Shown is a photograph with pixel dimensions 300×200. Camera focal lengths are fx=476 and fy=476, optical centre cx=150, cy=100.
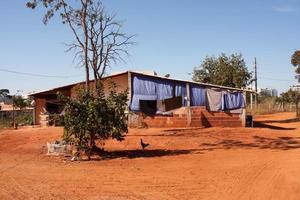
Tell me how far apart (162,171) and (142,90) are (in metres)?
15.3

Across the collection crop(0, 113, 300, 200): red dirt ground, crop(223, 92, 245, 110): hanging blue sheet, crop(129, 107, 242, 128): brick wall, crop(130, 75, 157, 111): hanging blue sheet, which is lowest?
crop(0, 113, 300, 200): red dirt ground

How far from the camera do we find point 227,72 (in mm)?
45281

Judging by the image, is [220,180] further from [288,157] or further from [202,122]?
[202,122]

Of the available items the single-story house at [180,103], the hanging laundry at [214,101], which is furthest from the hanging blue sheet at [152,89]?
the hanging laundry at [214,101]

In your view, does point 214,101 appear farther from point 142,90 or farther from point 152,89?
point 142,90

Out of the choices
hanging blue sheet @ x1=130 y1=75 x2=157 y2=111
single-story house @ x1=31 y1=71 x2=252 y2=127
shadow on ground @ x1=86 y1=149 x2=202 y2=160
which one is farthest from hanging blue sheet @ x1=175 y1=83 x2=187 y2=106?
shadow on ground @ x1=86 y1=149 x2=202 y2=160

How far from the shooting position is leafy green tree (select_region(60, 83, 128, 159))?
617 inches

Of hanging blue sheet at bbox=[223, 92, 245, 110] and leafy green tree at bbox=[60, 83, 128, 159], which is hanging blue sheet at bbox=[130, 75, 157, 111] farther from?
leafy green tree at bbox=[60, 83, 128, 159]

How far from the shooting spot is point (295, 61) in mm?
49438

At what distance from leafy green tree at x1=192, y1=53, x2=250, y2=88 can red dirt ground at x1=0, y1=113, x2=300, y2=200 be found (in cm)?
2406

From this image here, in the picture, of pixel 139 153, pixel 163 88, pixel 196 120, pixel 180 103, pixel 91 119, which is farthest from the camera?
pixel 163 88

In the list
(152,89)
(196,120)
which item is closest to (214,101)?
(196,120)

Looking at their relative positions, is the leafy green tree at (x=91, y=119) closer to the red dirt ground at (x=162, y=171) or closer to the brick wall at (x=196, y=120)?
the red dirt ground at (x=162, y=171)

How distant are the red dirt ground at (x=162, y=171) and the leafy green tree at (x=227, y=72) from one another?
24.1m
